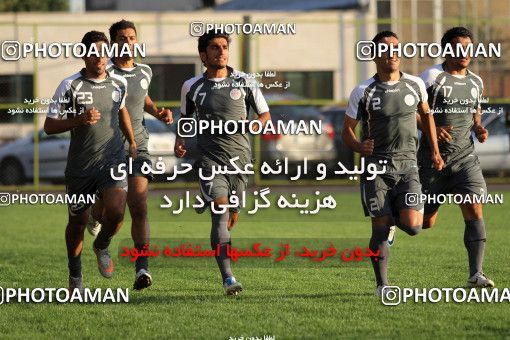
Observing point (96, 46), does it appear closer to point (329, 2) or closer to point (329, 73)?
point (329, 73)

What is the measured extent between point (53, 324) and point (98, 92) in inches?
77.9

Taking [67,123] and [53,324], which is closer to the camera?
[53,324]

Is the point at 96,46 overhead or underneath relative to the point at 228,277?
overhead

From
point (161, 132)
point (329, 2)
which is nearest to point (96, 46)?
point (161, 132)

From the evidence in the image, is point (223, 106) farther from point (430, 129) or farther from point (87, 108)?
point (430, 129)

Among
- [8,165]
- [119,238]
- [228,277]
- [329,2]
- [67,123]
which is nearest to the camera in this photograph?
[67,123]

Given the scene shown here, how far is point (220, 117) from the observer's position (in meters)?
11.0

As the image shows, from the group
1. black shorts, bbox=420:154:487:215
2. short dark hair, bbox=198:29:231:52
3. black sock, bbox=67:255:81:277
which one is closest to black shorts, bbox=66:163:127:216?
black sock, bbox=67:255:81:277

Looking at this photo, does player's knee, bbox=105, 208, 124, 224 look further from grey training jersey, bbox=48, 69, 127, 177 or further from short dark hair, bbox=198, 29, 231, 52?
short dark hair, bbox=198, 29, 231, 52

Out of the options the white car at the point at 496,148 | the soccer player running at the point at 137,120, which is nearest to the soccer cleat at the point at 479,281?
the soccer player running at the point at 137,120

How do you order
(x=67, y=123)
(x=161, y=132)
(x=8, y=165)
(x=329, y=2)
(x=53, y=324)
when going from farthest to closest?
(x=329, y=2) → (x=8, y=165) → (x=161, y=132) → (x=67, y=123) → (x=53, y=324)

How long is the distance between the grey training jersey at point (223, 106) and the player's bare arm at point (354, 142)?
0.91 m

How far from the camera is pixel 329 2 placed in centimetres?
4297

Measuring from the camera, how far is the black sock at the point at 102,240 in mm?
11352
